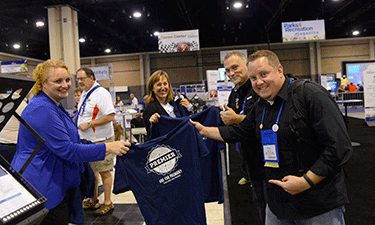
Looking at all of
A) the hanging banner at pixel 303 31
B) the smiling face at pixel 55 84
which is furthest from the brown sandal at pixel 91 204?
the hanging banner at pixel 303 31

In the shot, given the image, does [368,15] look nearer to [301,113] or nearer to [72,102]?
[72,102]

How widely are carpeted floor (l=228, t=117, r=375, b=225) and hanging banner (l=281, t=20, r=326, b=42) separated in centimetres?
651

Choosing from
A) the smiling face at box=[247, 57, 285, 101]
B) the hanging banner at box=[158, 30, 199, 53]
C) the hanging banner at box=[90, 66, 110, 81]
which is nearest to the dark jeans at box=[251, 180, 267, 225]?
the smiling face at box=[247, 57, 285, 101]

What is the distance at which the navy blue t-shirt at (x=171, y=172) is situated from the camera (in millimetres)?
1824

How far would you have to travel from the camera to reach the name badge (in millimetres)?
1301

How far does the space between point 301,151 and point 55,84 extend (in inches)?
56.5

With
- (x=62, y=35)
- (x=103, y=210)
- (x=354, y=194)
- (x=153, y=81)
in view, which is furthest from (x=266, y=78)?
(x=62, y=35)

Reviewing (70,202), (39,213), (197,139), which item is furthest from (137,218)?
(39,213)

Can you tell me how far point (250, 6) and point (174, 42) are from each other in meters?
5.39

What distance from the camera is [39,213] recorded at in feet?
2.65

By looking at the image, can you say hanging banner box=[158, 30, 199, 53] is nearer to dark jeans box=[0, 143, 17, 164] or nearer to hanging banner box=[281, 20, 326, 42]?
hanging banner box=[281, 20, 326, 42]

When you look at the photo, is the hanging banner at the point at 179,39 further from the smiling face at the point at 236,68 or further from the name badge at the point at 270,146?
the name badge at the point at 270,146

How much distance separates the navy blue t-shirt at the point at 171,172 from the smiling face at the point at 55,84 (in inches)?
22.9

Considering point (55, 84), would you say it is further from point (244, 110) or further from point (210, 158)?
point (244, 110)
